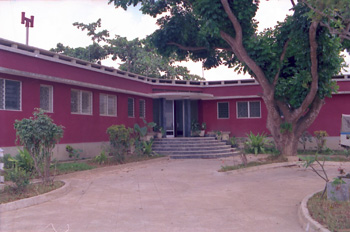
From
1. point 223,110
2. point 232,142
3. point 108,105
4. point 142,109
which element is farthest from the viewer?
point 223,110

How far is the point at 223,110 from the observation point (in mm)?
22453

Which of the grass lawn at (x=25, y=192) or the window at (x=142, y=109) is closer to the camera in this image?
the grass lawn at (x=25, y=192)

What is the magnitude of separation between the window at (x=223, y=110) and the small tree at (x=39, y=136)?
14.5 meters

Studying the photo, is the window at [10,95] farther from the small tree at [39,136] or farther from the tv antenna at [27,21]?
the tv antenna at [27,21]

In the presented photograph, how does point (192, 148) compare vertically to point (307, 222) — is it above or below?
above

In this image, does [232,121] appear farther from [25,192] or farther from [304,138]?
[25,192]

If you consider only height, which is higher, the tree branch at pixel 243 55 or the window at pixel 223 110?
the tree branch at pixel 243 55

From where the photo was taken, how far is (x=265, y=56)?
1352 centimetres

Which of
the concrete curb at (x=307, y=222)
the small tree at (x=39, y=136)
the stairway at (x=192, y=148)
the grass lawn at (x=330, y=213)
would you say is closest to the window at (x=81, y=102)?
the stairway at (x=192, y=148)

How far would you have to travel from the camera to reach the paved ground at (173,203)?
605cm

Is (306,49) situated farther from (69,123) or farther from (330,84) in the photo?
(69,123)

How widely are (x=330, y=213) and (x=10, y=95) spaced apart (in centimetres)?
1074

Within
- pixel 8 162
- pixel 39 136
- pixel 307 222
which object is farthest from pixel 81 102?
pixel 307 222

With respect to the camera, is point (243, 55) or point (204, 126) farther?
point (204, 126)
